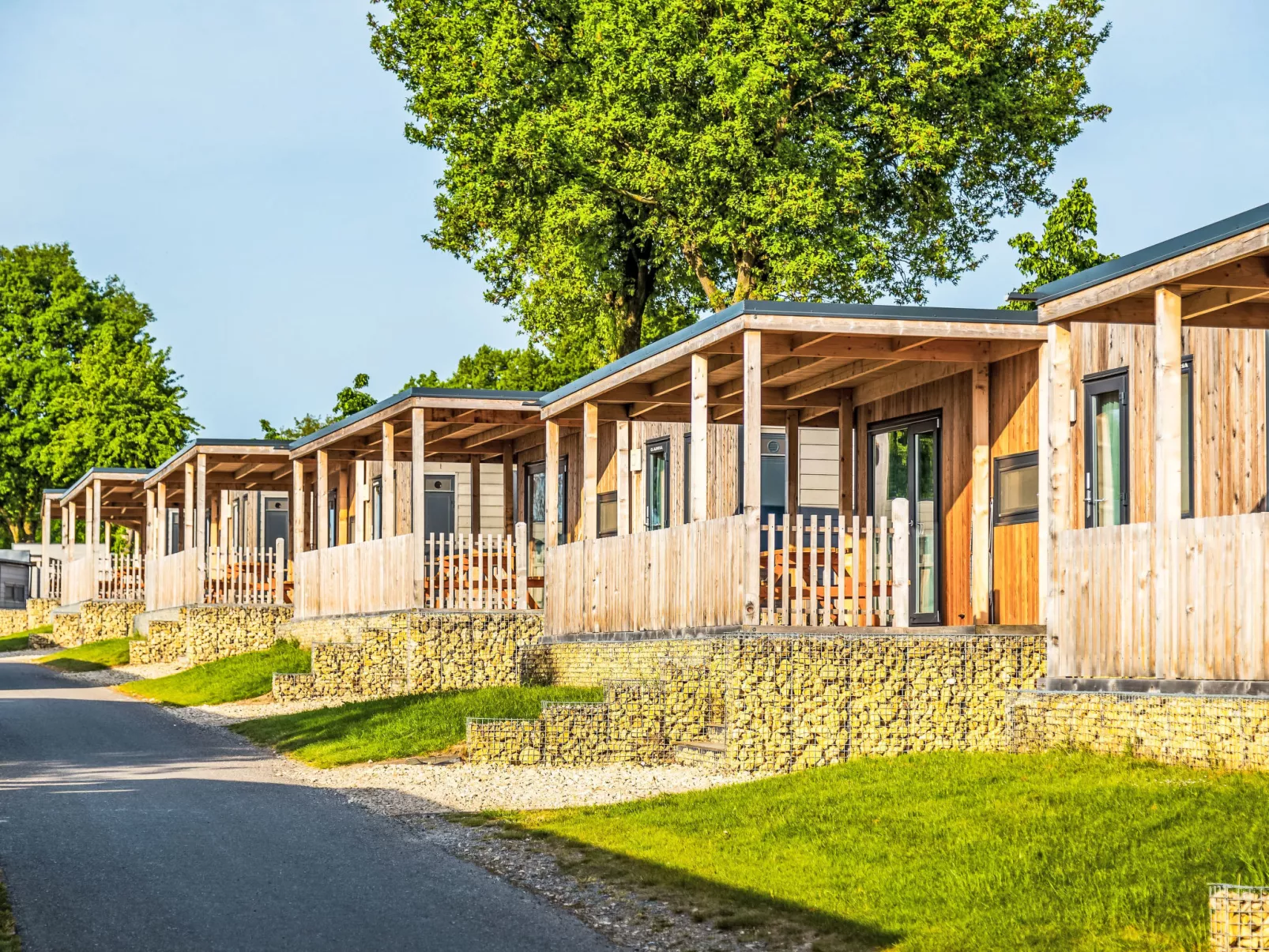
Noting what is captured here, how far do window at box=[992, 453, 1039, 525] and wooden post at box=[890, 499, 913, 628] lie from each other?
1537mm

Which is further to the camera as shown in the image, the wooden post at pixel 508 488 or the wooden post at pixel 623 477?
the wooden post at pixel 508 488

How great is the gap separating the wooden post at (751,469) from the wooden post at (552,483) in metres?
A: 6.13

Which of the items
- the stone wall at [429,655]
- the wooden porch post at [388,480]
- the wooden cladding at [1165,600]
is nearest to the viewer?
the wooden cladding at [1165,600]

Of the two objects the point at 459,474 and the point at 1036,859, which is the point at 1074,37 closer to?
the point at 459,474

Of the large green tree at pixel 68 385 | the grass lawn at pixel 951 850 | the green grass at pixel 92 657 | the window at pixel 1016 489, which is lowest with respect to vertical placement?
the green grass at pixel 92 657

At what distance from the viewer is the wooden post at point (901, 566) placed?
52.7ft

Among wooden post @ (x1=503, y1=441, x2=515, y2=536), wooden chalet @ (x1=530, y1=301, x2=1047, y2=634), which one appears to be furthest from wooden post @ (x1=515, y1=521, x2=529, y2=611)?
wooden post @ (x1=503, y1=441, x2=515, y2=536)

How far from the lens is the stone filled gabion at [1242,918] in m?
7.46

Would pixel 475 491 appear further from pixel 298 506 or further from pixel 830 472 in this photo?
pixel 830 472

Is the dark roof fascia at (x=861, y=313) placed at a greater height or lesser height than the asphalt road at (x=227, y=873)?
greater

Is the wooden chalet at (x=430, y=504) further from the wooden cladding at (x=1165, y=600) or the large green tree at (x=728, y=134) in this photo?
the wooden cladding at (x=1165, y=600)

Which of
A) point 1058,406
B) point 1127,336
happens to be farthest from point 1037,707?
point 1127,336

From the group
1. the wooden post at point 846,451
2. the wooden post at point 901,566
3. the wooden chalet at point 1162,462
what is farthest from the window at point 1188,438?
the wooden post at point 846,451

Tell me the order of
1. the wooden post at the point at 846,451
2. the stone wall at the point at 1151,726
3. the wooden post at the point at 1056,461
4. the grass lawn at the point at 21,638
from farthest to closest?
the grass lawn at the point at 21,638
the wooden post at the point at 846,451
the wooden post at the point at 1056,461
the stone wall at the point at 1151,726
